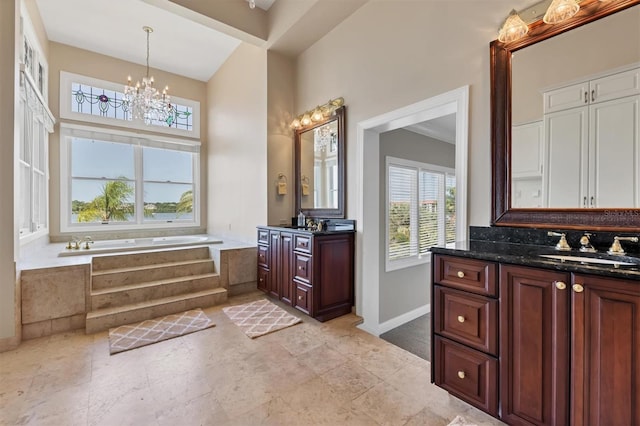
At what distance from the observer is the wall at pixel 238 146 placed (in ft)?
13.4

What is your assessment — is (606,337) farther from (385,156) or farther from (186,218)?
(186,218)

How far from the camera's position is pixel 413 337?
3506 millimetres

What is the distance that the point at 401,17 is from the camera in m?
2.62

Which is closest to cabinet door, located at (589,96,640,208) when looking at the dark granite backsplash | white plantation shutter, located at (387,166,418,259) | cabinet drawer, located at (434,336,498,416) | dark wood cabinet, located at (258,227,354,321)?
the dark granite backsplash

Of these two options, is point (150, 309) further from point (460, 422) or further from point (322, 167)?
point (460, 422)

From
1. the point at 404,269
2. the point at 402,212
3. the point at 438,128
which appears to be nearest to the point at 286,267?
the point at 404,269

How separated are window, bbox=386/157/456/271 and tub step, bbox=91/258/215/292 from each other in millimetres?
2573

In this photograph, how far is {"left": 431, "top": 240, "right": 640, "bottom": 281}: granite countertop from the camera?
1.14m

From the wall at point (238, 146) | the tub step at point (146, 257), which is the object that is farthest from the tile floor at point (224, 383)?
the wall at point (238, 146)

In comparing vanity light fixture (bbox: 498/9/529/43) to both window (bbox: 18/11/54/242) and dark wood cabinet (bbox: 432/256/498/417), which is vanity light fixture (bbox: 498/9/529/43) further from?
window (bbox: 18/11/54/242)

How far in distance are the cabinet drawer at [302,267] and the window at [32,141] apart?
9.31ft

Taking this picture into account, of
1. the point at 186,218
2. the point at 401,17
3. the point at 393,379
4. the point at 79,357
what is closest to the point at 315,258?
the point at 393,379

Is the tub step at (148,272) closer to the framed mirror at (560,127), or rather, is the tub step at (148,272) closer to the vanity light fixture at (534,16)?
the framed mirror at (560,127)

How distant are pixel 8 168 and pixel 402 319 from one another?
178 inches
